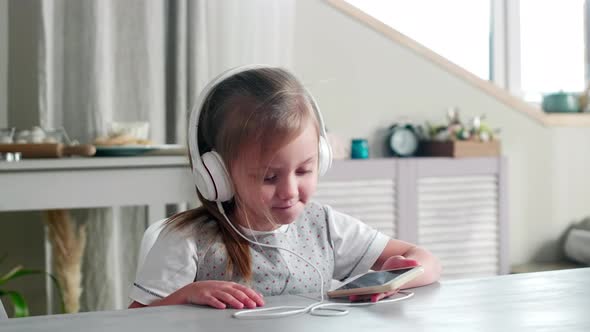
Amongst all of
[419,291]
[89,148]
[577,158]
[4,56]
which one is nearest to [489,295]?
[419,291]

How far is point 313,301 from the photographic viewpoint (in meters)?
0.91

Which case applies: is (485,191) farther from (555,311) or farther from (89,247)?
(555,311)

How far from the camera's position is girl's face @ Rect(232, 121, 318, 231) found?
1.08 meters

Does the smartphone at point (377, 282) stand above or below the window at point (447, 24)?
below

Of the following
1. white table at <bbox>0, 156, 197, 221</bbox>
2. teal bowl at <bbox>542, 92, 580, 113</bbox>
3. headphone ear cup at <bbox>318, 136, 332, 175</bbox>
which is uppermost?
teal bowl at <bbox>542, 92, 580, 113</bbox>

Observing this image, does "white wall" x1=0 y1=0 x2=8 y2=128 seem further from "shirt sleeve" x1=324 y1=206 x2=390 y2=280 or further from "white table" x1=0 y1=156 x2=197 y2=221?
"shirt sleeve" x1=324 y1=206 x2=390 y2=280

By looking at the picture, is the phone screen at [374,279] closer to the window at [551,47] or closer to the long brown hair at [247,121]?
the long brown hair at [247,121]

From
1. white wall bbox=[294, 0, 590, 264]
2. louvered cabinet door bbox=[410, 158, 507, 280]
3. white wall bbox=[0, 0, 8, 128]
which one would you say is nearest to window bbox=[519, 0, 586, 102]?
white wall bbox=[294, 0, 590, 264]

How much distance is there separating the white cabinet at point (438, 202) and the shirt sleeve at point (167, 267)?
65.5 inches

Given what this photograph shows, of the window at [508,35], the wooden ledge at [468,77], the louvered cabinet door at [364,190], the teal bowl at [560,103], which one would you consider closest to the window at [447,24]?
the window at [508,35]

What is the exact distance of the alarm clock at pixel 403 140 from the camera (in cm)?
308

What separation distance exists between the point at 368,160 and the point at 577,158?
1316 mm

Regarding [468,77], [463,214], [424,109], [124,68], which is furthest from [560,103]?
[124,68]

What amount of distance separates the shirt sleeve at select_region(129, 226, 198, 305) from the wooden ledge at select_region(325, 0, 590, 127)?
2.09m
